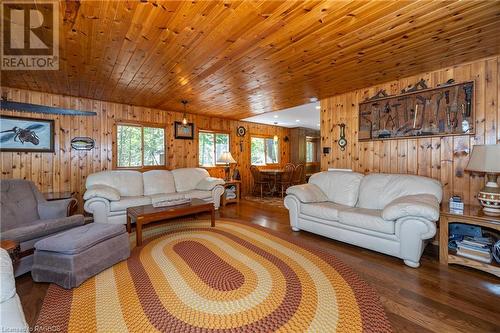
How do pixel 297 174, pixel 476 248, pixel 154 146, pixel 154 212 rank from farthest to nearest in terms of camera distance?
1. pixel 297 174
2. pixel 154 146
3. pixel 154 212
4. pixel 476 248

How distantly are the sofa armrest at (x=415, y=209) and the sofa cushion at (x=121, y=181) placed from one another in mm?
4098

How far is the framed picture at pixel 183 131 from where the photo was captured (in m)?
5.40

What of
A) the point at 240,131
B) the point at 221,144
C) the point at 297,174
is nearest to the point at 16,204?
the point at 221,144

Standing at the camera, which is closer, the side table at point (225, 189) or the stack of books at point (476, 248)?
the stack of books at point (476, 248)

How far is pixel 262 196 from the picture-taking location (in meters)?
6.59

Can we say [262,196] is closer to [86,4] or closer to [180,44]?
[180,44]

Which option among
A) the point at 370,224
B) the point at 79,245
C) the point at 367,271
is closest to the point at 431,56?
the point at 370,224

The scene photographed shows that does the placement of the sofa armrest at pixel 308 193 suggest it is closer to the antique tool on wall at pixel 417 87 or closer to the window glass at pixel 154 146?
the antique tool on wall at pixel 417 87

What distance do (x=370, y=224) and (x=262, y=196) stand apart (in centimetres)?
416

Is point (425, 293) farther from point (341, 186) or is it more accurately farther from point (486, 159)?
point (341, 186)

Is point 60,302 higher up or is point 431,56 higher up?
point 431,56

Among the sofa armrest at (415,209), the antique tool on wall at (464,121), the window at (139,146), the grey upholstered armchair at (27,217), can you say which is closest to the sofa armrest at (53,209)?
the grey upholstered armchair at (27,217)

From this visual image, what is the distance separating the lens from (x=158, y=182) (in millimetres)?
4488

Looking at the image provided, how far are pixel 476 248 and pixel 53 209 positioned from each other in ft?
15.7
